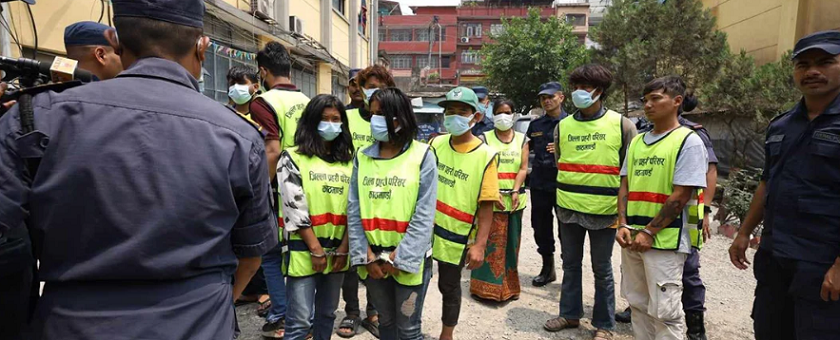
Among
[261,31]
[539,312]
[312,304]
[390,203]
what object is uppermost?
[261,31]

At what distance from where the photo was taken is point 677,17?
8.77m

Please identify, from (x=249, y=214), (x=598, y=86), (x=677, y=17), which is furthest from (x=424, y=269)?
(x=677, y=17)

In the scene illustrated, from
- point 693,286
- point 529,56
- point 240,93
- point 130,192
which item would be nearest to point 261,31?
point 240,93

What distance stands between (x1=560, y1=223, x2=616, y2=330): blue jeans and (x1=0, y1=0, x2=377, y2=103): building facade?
348 centimetres

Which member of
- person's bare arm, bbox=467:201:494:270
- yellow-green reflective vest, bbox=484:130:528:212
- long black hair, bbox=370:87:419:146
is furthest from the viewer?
yellow-green reflective vest, bbox=484:130:528:212

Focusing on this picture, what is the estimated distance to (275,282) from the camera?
10.6 feet

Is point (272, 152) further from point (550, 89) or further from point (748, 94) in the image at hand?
point (748, 94)

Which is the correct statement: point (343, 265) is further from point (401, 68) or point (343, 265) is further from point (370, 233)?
point (401, 68)

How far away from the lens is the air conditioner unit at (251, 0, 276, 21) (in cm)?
1133

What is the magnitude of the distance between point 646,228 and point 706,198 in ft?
3.72

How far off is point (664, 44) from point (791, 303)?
25.8 ft

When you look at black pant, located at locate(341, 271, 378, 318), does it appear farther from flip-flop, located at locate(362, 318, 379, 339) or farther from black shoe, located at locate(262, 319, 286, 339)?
black shoe, located at locate(262, 319, 286, 339)

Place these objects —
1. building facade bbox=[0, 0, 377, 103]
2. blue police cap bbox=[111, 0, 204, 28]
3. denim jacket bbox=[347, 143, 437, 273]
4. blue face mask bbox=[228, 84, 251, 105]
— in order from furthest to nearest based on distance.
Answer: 1. building facade bbox=[0, 0, 377, 103]
2. blue face mask bbox=[228, 84, 251, 105]
3. denim jacket bbox=[347, 143, 437, 273]
4. blue police cap bbox=[111, 0, 204, 28]

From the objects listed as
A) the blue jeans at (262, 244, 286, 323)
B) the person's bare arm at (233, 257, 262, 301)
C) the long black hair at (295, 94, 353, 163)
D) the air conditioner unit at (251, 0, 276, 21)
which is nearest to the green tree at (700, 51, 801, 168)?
the long black hair at (295, 94, 353, 163)
